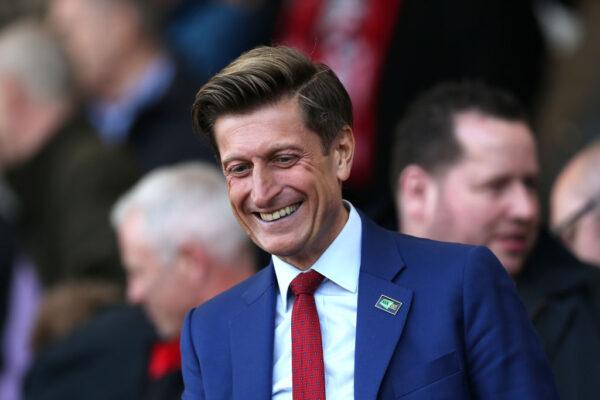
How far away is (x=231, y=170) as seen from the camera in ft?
10.4

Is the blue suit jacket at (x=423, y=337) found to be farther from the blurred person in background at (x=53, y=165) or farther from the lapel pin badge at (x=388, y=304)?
the blurred person in background at (x=53, y=165)

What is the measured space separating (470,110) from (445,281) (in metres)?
1.98

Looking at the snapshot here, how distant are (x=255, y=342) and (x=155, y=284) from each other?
231cm

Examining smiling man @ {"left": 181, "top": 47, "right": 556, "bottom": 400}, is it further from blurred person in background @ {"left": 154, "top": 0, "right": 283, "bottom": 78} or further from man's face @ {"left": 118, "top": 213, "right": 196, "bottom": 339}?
blurred person in background @ {"left": 154, "top": 0, "right": 283, "bottom": 78}

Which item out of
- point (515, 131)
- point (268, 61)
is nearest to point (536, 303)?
point (515, 131)

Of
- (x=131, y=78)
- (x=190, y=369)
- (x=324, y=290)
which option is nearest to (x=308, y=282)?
(x=324, y=290)

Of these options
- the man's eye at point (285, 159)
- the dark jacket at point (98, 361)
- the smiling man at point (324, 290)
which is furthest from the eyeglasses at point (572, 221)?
the man's eye at point (285, 159)

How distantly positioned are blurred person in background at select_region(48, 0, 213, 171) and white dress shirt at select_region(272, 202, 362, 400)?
3.70 m

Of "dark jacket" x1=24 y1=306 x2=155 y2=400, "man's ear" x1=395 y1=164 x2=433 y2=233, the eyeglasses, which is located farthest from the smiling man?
"dark jacket" x1=24 y1=306 x2=155 y2=400

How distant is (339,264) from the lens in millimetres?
3230

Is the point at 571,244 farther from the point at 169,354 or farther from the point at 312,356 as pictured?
the point at 312,356

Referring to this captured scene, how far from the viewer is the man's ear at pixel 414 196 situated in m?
4.84

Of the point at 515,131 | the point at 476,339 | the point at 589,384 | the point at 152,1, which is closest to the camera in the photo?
the point at 476,339

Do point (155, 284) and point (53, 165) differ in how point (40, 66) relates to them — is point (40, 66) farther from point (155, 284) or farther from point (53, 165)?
point (155, 284)
